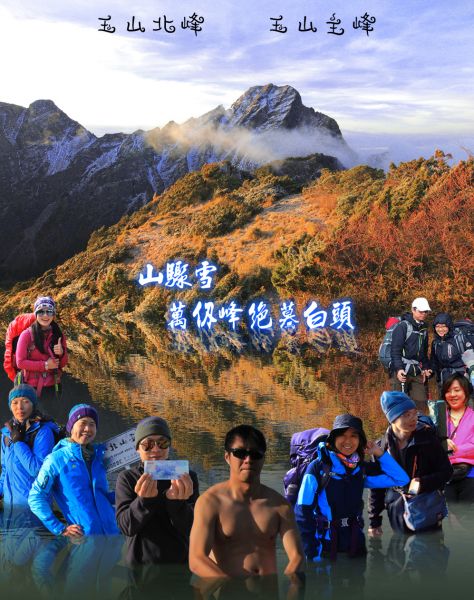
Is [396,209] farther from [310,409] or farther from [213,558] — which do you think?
[213,558]

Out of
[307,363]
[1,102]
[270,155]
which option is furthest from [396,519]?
[1,102]

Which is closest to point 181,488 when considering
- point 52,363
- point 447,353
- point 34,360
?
point 52,363

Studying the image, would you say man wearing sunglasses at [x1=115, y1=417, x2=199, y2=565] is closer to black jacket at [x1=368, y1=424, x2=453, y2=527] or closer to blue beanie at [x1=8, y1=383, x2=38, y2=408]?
black jacket at [x1=368, y1=424, x2=453, y2=527]

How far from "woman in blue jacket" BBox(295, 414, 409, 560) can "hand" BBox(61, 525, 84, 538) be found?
142 centimetres

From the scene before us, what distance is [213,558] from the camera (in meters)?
4.26

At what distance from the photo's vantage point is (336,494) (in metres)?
5.30

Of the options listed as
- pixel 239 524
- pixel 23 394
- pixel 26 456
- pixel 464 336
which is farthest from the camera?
pixel 464 336

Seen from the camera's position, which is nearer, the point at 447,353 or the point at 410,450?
the point at 410,450

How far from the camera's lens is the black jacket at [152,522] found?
4.59 metres

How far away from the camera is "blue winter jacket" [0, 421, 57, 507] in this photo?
6496 millimetres

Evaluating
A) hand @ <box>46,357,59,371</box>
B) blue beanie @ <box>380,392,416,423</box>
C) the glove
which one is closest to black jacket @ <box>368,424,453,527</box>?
blue beanie @ <box>380,392,416,423</box>

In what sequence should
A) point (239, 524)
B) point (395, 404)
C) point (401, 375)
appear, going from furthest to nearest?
1. point (401, 375)
2. point (395, 404)
3. point (239, 524)

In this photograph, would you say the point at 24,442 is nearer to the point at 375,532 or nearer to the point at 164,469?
the point at 164,469

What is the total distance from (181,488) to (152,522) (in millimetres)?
381
